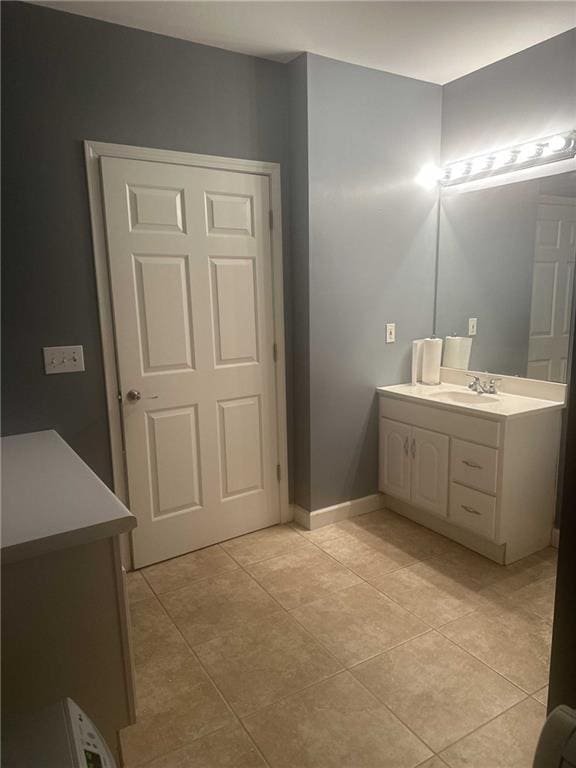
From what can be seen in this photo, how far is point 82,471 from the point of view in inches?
66.0

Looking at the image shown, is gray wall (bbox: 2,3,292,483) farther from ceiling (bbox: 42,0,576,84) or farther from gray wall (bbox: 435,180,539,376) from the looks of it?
gray wall (bbox: 435,180,539,376)

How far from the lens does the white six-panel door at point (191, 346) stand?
2.39 metres

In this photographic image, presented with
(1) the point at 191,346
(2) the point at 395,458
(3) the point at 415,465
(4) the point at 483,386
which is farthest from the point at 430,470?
(1) the point at 191,346

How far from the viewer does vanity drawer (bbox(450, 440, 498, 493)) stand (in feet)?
8.16

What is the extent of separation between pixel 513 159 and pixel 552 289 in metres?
0.75

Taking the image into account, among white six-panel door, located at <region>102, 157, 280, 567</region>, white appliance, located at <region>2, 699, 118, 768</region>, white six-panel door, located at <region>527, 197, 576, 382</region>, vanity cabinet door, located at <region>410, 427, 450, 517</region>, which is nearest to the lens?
white appliance, located at <region>2, 699, 118, 768</region>

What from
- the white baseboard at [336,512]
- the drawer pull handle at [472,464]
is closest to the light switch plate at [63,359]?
the white baseboard at [336,512]

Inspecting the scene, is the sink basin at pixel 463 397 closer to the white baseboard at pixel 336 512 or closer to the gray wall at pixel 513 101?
the white baseboard at pixel 336 512

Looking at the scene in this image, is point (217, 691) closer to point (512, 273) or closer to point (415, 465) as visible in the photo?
point (415, 465)

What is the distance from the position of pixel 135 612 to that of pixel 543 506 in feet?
6.85

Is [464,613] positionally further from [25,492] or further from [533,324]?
[25,492]

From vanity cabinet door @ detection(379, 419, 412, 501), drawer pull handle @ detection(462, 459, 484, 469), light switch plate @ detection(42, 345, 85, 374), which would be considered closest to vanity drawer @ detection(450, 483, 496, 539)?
drawer pull handle @ detection(462, 459, 484, 469)

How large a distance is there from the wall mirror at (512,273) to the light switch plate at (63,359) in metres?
2.20

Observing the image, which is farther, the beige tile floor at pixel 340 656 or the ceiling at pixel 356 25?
the ceiling at pixel 356 25
